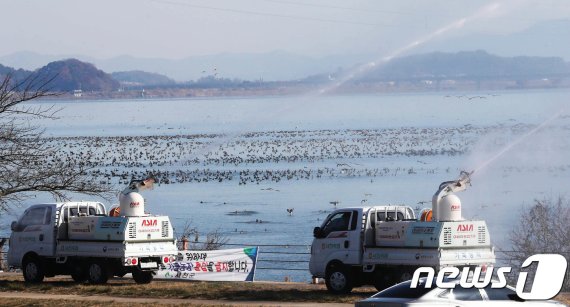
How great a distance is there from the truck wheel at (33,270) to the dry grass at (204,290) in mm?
336

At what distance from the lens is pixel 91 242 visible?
34219mm

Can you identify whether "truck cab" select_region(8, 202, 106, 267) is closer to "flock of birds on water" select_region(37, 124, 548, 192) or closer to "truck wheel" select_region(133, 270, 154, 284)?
"truck wheel" select_region(133, 270, 154, 284)

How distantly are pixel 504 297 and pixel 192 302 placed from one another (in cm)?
1091

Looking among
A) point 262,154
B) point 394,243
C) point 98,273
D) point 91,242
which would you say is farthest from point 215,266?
point 262,154

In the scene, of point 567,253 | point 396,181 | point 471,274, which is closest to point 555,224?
point 567,253

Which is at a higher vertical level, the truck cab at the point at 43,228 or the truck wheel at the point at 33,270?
the truck cab at the point at 43,228

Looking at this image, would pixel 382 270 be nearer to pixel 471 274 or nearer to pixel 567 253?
pixel 471 274

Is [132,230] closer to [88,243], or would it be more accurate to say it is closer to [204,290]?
[88,243]

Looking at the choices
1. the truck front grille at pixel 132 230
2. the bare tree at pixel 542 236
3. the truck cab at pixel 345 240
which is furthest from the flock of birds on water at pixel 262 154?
the truck cab at pixel 345 240

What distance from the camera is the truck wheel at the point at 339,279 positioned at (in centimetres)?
3138

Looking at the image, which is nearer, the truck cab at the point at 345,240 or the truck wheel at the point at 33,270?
the truck cab at the point at 345,240

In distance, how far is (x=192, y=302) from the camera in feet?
99.6

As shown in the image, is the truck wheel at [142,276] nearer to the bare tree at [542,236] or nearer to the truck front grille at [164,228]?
the truck front grille at [164,228]

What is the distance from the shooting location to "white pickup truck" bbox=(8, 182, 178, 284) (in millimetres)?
33562
